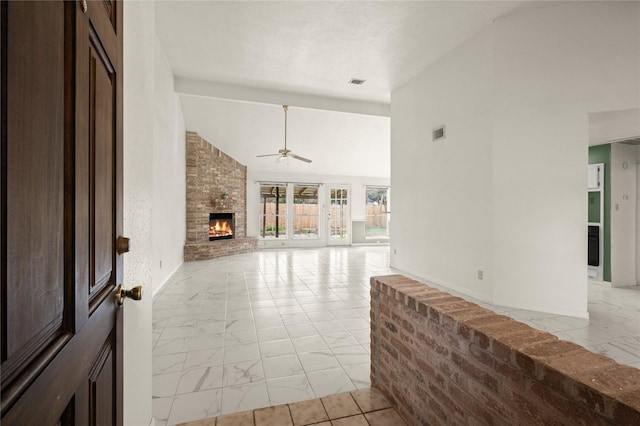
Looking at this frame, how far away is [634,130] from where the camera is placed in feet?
12.4

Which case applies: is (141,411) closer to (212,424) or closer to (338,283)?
(212,424)

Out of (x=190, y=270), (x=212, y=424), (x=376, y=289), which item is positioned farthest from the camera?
(x=190, y=270)

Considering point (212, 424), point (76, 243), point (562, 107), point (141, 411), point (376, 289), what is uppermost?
point (562, 107)

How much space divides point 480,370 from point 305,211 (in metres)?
8.60

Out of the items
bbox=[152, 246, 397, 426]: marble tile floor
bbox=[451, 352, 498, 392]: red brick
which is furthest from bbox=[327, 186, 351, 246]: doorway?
bbox=[451, 352, 498, 392]: red brick

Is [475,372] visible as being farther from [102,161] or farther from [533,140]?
[533,140]

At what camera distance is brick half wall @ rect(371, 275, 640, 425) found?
79 centimetres

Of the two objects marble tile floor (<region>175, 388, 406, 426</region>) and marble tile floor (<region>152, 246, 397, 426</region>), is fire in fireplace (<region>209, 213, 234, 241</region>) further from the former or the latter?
marble tile floor (<region>175, 388, 406, 426</region>)

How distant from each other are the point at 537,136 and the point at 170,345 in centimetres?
425

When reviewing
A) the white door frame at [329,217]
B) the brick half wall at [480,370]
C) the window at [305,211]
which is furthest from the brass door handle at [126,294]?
the white door frame at [329,217]

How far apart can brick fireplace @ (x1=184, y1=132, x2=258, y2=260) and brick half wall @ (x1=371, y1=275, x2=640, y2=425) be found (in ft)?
19.2

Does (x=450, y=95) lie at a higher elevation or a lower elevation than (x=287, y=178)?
higher

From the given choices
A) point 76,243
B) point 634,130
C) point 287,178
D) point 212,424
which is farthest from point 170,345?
point 287,178

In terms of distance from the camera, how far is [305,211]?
9.62 metres
